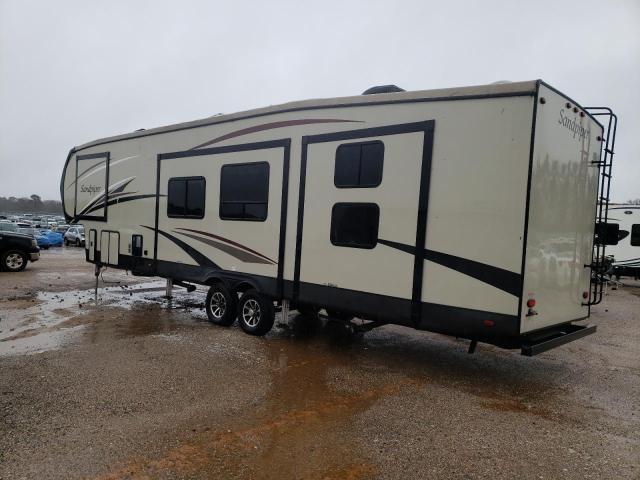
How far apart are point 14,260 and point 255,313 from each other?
12.0m

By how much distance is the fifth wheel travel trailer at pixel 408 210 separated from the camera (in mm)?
5340

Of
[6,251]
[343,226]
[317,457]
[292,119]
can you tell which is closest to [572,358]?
[343,226]

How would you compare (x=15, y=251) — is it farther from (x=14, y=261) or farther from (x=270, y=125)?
(x=270, y=125)

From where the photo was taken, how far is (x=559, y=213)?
5781 millimetres

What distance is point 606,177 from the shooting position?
645cm

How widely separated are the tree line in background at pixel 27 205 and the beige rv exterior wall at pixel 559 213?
114m

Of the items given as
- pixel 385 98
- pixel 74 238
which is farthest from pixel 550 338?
pixel 74 238

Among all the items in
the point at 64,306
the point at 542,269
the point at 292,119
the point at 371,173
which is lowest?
the point at 64,306

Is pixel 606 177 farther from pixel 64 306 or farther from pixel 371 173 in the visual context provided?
pixel 64 306

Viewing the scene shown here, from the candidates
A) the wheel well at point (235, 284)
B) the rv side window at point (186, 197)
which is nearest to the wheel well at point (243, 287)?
the wheel well at point (235, 284)

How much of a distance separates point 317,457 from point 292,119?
499 centimetres

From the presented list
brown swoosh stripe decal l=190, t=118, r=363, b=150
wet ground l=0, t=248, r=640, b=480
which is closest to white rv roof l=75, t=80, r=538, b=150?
brown swoosh stripe decal l=190, t=118, r=363, b=150

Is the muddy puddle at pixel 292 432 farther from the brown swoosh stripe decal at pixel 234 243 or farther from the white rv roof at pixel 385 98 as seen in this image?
the white rv roof at pixel 385 98

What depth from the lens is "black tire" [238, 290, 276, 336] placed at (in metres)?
7.70
